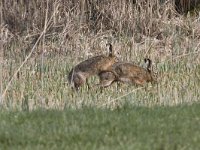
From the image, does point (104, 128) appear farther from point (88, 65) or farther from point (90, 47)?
point (90, 47)

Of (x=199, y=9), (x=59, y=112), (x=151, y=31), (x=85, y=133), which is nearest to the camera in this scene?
(x=85, y=133)

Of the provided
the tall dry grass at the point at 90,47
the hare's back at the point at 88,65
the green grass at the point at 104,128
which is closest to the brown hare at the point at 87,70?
the hare's back at the point at 88,65

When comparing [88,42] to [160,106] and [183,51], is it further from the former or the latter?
[160,106]

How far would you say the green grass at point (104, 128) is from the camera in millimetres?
6535

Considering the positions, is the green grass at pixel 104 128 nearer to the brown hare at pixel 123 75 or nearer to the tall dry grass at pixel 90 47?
the tall dry grass at pixel 90 47

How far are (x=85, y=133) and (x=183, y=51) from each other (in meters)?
7.28

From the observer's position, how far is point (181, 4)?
17391 millimetres

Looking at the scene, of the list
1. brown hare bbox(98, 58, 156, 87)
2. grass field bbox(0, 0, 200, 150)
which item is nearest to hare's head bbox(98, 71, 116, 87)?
brown hare bbox(98, 58, 156, 87)

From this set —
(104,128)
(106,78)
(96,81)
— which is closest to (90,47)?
(96,81)

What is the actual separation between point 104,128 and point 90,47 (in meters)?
7.69

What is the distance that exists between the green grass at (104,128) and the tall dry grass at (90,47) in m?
0.89

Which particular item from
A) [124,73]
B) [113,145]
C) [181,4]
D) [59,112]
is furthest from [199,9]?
[113,145]

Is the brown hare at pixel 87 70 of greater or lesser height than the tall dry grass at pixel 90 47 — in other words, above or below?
above

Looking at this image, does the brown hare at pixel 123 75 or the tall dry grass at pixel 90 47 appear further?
the brown hare at pixel 123 75
